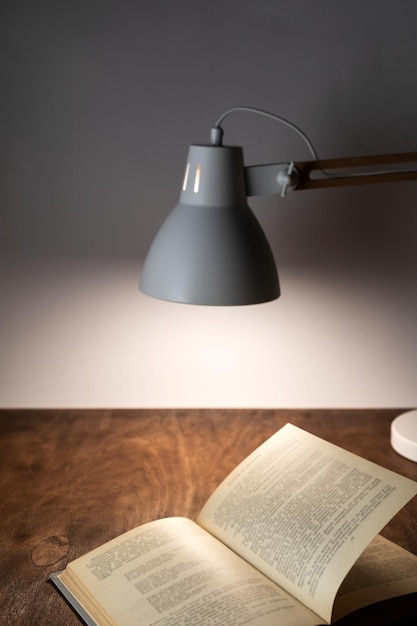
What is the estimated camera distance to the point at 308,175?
112cm

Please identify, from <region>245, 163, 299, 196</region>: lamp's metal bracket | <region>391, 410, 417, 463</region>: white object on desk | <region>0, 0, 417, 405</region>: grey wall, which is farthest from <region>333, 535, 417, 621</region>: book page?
<region>0, 0, 417, 405</region>: grey wall

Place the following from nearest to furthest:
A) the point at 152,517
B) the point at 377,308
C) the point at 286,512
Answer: the point at 286,512 → the point at 152,517 → the point at 377,308

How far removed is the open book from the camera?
87cm

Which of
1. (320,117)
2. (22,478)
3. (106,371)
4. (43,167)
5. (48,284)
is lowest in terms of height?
(22,478)

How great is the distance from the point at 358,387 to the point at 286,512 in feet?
1.96

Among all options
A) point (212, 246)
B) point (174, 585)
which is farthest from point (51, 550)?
point (212, 246)

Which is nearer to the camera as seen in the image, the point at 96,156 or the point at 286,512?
the point at 286,512

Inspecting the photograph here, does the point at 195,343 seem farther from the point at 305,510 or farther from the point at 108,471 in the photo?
the point at 305,510

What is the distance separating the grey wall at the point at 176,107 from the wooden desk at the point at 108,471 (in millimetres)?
302

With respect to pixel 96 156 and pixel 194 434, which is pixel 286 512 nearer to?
pixel 194 434

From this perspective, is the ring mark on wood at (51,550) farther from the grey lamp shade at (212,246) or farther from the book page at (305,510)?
the grey lamp shade at (212,246)

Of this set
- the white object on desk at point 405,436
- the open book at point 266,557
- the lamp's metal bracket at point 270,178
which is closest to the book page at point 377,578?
the open book at point 266,557

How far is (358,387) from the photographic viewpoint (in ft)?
5.07

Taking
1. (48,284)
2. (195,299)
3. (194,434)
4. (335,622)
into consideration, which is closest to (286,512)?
(335,622)
